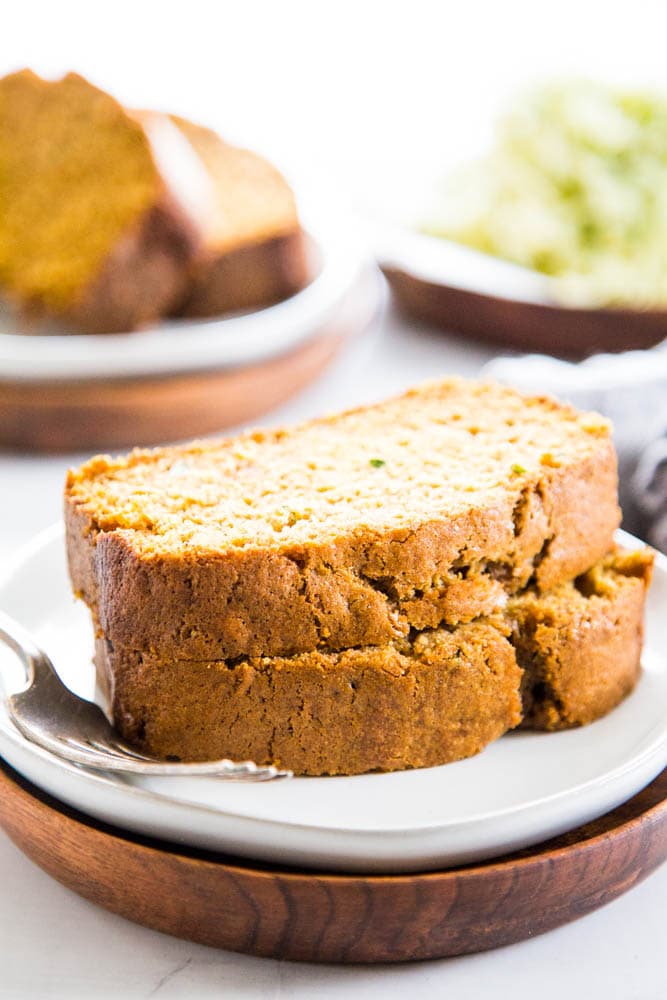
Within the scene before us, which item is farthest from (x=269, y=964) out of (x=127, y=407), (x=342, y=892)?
(x=127, y=407)

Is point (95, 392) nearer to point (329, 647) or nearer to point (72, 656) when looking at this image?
point (72, 656)

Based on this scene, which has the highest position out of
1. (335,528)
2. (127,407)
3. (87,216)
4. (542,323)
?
(335,528)

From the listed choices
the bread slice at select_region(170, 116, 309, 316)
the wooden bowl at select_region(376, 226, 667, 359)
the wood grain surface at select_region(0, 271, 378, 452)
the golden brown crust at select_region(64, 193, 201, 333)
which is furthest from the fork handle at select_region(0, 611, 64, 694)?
the wooden bowl at select_region(376, 226, 667, 359)

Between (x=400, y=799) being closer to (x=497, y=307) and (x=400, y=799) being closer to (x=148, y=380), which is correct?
(x=148, y=380)

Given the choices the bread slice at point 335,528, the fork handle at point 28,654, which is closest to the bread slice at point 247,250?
the bread slice at point 335,528

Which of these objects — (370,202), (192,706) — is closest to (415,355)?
(370,202)

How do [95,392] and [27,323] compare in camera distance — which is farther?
[27,323]

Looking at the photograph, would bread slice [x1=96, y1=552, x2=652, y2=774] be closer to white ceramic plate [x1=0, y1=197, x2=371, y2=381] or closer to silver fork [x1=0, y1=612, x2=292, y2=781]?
silver fork [x1=0, y1=612, x2=292, y2=781]
